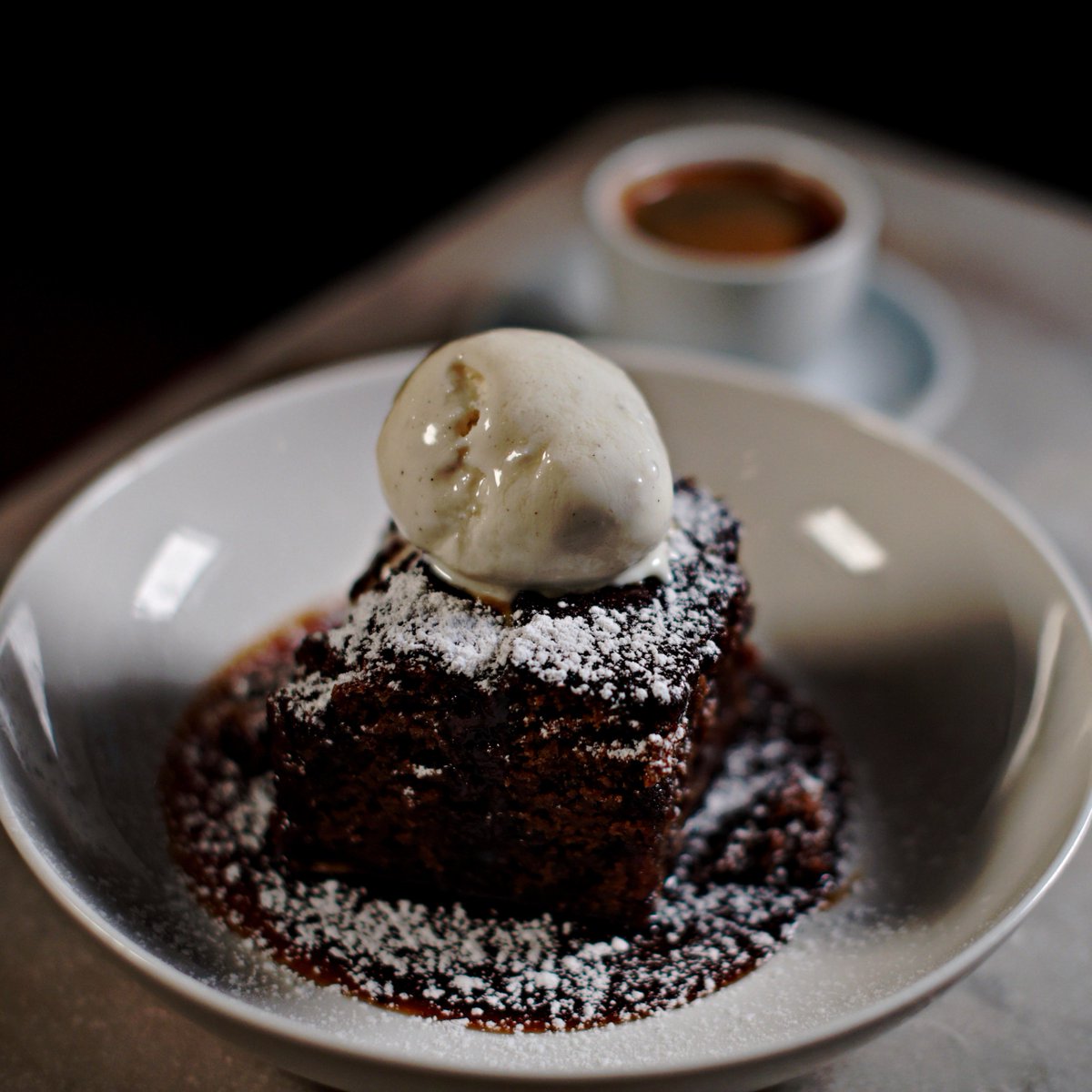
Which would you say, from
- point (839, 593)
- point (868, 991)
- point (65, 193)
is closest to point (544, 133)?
point (65, 193)

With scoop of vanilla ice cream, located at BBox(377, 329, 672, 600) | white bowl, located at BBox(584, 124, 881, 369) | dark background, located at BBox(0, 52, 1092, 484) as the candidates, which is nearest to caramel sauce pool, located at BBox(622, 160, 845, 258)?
white bowl, located at BBox(584, 124, 881, 369)

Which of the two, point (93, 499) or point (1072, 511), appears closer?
point (93, 499)

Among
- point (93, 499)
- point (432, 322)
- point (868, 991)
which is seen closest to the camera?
point (868, 991)

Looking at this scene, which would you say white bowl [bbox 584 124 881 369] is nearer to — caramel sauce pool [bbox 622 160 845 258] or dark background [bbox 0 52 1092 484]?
caramel sauce pool [bbox 622 160 845 258]

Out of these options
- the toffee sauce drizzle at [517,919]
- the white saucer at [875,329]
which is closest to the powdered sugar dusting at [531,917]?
the toffee sauce drizzle at [517,919]

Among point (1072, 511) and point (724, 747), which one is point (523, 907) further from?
point (1072, 511)

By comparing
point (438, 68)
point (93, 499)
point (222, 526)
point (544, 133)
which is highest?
point (93, 499)

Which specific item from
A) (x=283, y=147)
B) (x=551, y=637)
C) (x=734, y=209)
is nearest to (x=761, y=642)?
(x=551, y=637)
